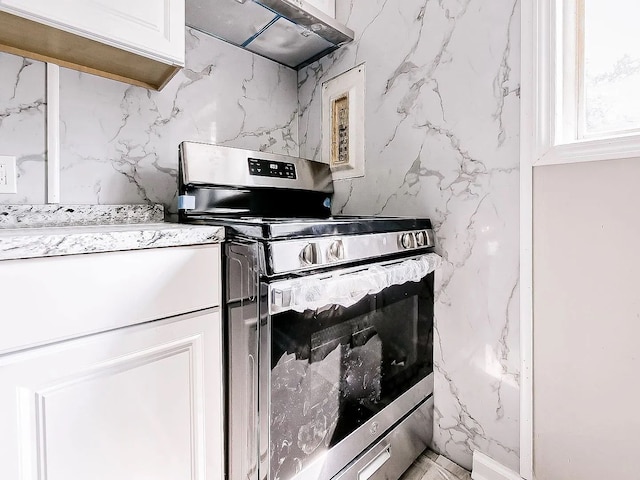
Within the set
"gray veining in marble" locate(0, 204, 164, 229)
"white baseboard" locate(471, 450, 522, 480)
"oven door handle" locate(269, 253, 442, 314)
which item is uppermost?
"gray veining in marble" locate(0, 204, 164, 229)

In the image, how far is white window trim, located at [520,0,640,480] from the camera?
3.04 ft

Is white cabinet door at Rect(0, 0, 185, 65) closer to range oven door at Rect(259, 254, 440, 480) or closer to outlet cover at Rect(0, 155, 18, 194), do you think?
outlet cover at Rect(0, 155, 18, 194)

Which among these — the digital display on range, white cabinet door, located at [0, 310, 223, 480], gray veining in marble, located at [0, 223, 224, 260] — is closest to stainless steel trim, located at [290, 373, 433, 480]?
white cabinet door, located at [0, 310, 223, 480]

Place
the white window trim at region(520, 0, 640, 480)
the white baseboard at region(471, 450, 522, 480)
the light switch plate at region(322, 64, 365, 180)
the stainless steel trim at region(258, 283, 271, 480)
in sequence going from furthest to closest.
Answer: the light switch plate at region(322, 64, 365, 180), the white baseboard at region(471, 450, 522, 480), the white window trim at region(520, 0, 640, 480), the stainless steel trim at region(258, 283, 271, 480)

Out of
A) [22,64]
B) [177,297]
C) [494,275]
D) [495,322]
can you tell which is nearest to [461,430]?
[495,322]

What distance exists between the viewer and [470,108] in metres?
1.12

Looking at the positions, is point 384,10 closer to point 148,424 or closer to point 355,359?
point 355,359

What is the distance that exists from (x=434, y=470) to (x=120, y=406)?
103 cm

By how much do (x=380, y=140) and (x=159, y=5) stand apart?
2.90 feet

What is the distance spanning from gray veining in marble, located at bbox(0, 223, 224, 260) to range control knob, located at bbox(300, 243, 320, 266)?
0.22 meters

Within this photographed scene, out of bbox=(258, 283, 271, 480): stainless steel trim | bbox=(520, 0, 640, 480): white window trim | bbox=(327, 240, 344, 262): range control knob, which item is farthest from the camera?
bbox=(520, 0, 640, 480): white window trim

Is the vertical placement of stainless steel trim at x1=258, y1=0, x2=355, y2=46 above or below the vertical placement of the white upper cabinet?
above

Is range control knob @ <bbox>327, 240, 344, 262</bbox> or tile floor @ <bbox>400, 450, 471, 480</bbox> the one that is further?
tile floor @ <bbox>400, 450, 471, 480</bbox>

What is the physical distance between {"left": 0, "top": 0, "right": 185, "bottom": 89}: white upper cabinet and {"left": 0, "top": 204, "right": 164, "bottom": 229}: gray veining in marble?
18.1 inches
